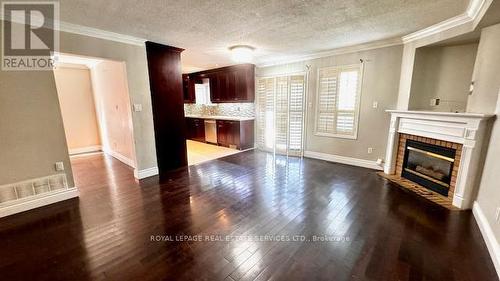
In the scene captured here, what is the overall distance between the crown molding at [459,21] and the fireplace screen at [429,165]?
1.68 metres

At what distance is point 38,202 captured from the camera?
2748 millimetres

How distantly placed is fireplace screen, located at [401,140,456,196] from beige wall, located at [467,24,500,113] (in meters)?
0.68

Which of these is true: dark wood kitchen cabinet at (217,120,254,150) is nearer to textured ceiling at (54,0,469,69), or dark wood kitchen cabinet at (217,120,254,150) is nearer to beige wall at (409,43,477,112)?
textured ceiling at (54,0,469,69)

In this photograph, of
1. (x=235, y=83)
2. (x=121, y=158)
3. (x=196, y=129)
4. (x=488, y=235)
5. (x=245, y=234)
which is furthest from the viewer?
(x=196, y=129)

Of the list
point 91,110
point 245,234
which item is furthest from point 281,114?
point 91,110

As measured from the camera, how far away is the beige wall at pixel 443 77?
3.18 metres

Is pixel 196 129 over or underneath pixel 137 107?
underneath

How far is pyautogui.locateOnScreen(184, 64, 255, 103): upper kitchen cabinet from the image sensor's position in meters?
5.75

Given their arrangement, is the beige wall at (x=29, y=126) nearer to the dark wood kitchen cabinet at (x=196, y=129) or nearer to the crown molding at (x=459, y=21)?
the dark wood kitchen cabinet at (x=196, y=129)

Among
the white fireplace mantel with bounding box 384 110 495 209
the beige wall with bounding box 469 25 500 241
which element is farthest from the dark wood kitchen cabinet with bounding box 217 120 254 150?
the beige wall with bounding box 469 25 500 241

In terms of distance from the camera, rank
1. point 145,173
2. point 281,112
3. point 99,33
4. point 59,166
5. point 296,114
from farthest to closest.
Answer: point 281,112 → point 296,114 → point 145,173 → point 99,33 → point 59,166

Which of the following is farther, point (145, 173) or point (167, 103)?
point (167, 103)

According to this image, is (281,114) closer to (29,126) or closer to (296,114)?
(296,114)

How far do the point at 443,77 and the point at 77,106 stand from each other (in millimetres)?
8342
